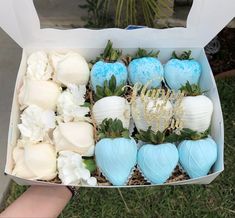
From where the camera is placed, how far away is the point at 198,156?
3.52 feet

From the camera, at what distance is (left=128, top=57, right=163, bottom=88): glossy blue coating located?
1.19m

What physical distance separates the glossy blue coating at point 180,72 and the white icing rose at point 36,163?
403 millimetres

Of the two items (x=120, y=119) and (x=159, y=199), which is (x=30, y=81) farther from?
(x=159, y=199)

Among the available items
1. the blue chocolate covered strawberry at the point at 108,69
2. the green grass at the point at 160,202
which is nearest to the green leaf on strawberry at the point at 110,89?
the blue chocolate covered strawberry at the point at 108,69

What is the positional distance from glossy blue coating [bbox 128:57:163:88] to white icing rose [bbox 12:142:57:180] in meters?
0.33

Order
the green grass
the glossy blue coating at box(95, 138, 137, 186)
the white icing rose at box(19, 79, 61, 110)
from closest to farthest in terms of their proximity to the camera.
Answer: the glossy blue coating at box(95, 138, 137, 186) → the white icing rose at box(19, 79, 61, 110) → the green grass

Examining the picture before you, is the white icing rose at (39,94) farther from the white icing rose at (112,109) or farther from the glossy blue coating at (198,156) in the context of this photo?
the glossy blue coating at (198,156)

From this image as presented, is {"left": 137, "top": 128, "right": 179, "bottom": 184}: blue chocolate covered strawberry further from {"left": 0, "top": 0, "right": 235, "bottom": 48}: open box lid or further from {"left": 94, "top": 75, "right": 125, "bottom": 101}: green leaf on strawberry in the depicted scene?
{"left": 0, "top": 0, "right": 235, "bottom": 48}: open box lid

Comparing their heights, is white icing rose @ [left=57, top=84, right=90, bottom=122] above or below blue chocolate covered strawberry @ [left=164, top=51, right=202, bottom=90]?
below

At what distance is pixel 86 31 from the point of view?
1.22 meters

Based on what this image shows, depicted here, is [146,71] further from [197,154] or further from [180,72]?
[197,154]

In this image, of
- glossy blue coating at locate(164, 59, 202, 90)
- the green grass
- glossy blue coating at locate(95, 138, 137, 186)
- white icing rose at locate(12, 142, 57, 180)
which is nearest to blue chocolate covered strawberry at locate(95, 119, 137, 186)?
glossy blue coating at locate(95, 138, 137, 186)

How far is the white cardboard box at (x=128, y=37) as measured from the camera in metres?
1.13

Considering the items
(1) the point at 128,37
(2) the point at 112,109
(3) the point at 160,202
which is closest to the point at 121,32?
(1) the point at 128,37
